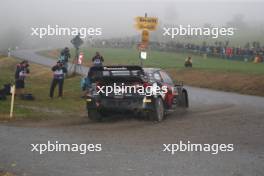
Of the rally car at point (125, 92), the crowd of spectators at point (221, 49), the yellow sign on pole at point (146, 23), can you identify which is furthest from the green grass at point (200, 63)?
the rally car at point (125, 92)

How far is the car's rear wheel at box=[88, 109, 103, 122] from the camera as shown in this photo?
1519 centimetres

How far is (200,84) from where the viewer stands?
102 ft

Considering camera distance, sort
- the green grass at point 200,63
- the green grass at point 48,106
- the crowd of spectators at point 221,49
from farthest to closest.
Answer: the crowd of spectators at point 221,49 → the green grass at point 200,63 → the green grass at point 48,106

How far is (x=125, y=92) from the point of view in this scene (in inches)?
581

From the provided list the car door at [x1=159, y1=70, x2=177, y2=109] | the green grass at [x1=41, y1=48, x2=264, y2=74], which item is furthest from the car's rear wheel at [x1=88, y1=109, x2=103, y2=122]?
the green grass at [x1=41, y1=48, x2=264, y2=74]

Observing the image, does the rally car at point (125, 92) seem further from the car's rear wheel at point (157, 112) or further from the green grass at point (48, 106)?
the green grass at point (48, 106)

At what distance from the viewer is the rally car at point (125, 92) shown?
1473 cm

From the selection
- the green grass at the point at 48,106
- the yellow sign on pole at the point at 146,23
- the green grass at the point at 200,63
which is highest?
the yellow sign on pole at the point at 146,23

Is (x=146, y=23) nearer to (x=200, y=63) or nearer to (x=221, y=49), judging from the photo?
(x=200, y=63)

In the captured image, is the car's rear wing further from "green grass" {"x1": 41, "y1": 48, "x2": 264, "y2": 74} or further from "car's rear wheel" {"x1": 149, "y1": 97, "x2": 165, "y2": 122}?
"green grass" {"x1": 41, "y1": 48, "x2": 264, "y2": 74}

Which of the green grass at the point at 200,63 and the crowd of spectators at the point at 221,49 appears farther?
the crowd of spectators at the point at 221,49

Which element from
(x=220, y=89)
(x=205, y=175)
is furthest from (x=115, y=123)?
(x=220, y=89)

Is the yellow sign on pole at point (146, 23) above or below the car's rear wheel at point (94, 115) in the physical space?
above

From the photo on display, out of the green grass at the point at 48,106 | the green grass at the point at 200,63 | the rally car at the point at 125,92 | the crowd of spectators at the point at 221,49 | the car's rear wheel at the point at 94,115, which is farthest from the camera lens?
the crowd of spectators at the point at 221,49
